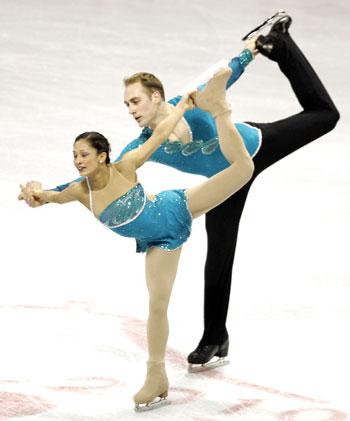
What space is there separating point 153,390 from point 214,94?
1139 millimetres

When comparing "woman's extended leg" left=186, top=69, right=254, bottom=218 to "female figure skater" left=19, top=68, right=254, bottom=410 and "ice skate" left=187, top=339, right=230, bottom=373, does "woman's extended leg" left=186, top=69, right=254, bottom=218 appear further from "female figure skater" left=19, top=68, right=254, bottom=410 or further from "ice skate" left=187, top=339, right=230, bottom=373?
"ice skate" left=187, top=339, right=230, bottom=373

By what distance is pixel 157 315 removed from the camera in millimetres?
4918

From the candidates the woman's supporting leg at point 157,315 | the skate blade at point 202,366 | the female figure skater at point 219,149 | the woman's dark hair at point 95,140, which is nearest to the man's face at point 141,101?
the female figure skater at point 219,149

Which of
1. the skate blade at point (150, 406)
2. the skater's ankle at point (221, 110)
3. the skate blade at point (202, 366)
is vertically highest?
the skater's ankle at point (221, 110)

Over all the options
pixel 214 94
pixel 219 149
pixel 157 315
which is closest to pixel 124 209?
pixel 157 315

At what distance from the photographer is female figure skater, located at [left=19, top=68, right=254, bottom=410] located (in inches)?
187

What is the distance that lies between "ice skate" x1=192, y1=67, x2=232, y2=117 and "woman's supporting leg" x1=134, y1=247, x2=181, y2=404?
1.87ft

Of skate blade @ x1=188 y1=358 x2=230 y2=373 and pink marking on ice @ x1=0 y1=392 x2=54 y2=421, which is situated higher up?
skate blade @ x1=188 y1=358 x2=230 y2=373

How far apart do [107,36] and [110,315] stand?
574cm

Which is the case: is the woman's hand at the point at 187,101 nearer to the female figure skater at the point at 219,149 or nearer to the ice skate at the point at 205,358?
the female figure skater at the point at 219,149

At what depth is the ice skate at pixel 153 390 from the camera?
4.89 m

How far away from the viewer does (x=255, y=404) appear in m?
4.99

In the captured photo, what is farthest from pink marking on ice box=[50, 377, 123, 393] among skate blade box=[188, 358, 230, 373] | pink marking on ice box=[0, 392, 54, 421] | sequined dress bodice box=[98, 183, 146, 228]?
sequined dress bodice box=[98, 183, 146, 228]

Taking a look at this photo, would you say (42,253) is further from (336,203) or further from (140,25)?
(140,25)
